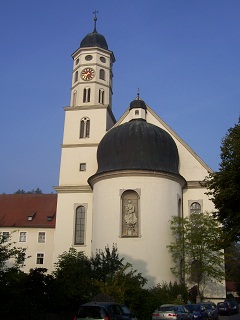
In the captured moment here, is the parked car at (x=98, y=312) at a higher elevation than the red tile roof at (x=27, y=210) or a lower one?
lower

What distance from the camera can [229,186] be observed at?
63.4ft

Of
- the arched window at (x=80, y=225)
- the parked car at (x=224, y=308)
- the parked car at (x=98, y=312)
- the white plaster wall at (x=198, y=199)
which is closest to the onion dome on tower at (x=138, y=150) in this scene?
the white plaster wall at (x=198, y=199)

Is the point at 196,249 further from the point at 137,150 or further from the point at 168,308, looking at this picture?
the point at 168,308

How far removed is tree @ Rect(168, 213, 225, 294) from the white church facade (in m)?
0.74

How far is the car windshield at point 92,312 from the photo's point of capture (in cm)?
1414

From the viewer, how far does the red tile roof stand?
4494 cm

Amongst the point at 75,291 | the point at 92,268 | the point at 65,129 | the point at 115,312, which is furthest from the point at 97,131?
the point at 115,312

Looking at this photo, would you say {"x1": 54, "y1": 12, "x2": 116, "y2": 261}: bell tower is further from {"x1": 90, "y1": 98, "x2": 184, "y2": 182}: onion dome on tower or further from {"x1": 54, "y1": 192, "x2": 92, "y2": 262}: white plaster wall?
{"x1": 90, "y1": 98, "x2": 184, "y2": 182}: onion dome on tower

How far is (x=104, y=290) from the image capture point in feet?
74.7

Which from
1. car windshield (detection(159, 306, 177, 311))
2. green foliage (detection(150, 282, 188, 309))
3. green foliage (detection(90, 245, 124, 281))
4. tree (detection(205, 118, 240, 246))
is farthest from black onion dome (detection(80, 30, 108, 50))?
car windshield (detection(159, 306, 177, 311))

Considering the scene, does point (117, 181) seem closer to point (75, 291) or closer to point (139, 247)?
point (139, 247)

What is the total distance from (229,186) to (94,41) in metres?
29.8

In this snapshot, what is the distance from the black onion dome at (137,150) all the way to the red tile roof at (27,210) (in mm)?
12305

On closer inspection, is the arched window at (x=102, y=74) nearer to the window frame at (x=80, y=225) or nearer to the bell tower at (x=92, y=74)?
the bell tower at (x=92, y=74)
